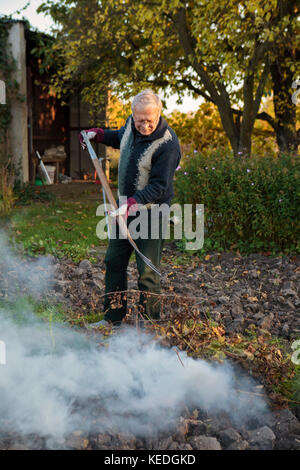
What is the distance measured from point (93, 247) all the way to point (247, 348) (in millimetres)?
3461

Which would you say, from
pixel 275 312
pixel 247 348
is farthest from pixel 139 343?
pixel 275 312

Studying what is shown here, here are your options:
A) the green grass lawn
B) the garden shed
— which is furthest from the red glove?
the garden shed

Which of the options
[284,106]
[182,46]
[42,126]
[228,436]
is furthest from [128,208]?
[42,126]

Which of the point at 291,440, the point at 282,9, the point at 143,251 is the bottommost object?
the point at 291,440

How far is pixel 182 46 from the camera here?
830 cm

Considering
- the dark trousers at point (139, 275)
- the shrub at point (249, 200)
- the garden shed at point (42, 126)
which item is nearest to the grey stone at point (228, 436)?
the dark trousers at point (139, 275)

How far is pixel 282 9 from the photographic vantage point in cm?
741

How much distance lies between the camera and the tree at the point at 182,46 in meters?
7.18

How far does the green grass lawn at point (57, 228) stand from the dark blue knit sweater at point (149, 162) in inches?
89.0

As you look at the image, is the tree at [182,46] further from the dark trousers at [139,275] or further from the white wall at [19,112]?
the dark trousers at [139,275]

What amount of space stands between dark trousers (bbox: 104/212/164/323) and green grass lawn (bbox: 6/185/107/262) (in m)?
1.85

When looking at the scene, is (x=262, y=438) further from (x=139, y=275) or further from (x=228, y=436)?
(x=139, y=275)

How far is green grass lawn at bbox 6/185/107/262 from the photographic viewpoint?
17.6 ft

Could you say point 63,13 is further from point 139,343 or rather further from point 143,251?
point 139,343
